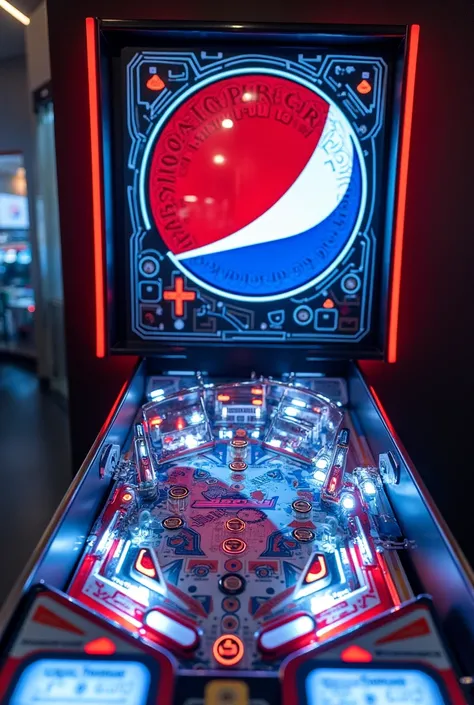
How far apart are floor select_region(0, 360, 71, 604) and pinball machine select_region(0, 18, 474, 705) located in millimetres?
1111

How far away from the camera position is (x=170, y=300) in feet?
5.95

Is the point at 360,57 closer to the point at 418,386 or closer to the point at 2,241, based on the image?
the point at 418,386

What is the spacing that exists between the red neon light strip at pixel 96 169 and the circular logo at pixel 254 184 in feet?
0.52

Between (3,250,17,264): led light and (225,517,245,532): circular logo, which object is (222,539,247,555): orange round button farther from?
(3,250,17,264): led light

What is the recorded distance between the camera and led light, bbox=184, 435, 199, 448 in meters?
1.52

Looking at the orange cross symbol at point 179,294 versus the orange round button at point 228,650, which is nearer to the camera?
the orange round button at point 228,650

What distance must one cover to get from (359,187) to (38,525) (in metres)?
2.06

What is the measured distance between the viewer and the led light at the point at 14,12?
3426 millimetres

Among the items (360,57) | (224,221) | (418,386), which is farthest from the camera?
(418,386)

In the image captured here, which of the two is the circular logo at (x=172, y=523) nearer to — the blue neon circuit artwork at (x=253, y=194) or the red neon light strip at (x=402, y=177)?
the blue neon circuit artwork at (x=253, y=194)

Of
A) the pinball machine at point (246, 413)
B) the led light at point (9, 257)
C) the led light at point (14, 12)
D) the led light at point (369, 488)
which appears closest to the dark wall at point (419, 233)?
the pinball machine at point (246, 413)

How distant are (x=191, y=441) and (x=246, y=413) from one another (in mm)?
220

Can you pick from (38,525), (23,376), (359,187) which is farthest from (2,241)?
(359,187)

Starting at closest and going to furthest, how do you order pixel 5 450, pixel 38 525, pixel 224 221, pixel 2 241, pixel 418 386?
1. pixel 224 221
2. pixel 418 386
3. pixel 38 525
4. pixel 5 450
5. pixel 2 241
